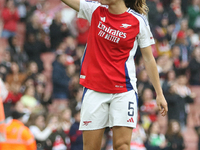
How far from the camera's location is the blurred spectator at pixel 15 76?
1177cm

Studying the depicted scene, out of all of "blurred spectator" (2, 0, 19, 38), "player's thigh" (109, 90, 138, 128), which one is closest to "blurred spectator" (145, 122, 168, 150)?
"player's thigh" (109, 90, 138, 128)

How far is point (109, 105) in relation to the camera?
15.6 feet

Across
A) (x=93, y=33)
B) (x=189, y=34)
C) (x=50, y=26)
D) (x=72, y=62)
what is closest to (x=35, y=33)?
(x=50, y=26)

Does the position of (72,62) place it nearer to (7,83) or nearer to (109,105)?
(7,83)

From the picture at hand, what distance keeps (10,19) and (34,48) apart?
1.67 m

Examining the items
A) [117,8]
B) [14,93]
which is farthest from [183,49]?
[117,8]

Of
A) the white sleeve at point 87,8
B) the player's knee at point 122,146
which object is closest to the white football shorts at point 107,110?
the player's knee at point 122,146

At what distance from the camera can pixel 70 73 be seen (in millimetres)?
12453

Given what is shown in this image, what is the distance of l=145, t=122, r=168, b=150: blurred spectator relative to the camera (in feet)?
34.4

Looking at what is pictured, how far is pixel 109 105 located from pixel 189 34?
1122cm

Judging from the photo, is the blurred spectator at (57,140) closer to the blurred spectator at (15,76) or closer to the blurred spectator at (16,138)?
the blurred spectator at (15,76)

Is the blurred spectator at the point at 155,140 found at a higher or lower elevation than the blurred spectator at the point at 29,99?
lower

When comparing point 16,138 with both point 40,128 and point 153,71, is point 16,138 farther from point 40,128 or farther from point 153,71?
point 40,128

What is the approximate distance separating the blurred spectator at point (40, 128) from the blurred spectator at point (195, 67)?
5913mm
